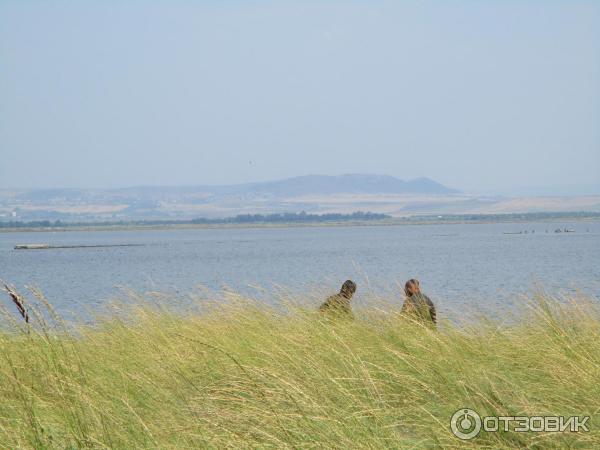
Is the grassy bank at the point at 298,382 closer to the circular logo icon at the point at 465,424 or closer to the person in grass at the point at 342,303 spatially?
the circular logo icon at the point at 465,424

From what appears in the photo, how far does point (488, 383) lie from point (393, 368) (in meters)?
1.08

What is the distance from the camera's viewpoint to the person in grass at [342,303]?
35.0 feet

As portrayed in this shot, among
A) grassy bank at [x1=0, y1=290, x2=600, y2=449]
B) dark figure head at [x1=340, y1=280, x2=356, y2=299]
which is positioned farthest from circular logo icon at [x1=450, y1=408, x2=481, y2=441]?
dark figure head at [x1=340, y1=280, x2=356, y2=299]

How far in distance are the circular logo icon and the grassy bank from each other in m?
0.07

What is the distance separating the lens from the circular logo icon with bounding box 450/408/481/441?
627 cm

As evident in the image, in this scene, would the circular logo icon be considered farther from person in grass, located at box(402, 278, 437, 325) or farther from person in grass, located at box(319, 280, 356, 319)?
person in grass, located at box(319, 280, 356, 319)

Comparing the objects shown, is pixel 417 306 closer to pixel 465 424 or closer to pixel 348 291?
pixel 348 291

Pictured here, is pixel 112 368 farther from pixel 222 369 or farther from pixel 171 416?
pixel 171 416

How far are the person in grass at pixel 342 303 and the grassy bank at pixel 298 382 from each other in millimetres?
221

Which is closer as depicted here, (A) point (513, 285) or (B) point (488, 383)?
(B) point (488, 383)

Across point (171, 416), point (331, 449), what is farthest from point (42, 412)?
point (331, 449)

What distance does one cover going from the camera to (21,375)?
8.38m

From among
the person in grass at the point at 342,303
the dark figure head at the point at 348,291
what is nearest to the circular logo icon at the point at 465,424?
the person in grass at the point at 342,303

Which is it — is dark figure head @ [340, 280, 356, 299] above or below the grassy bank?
above
